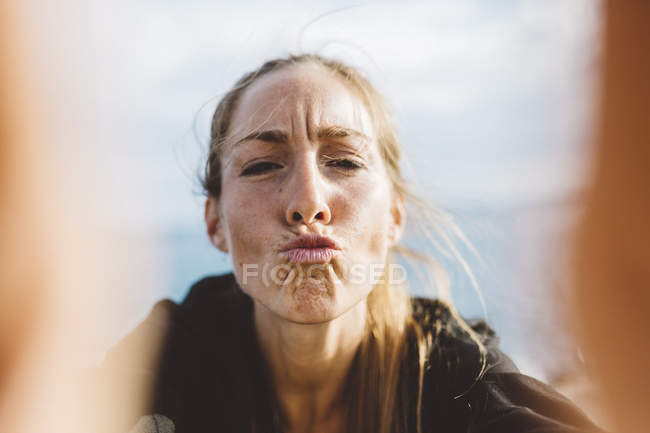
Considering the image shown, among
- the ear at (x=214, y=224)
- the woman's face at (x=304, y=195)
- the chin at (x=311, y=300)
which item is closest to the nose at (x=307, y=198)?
the woman's face at (x=304, y=195)

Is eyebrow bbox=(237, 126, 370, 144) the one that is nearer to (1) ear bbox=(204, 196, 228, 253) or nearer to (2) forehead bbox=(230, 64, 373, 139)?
(2) forehead bbox=(230, 64, 373, 139)

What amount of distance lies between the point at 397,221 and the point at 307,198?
0.71 m

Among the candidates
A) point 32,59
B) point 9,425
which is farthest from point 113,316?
point 32,59

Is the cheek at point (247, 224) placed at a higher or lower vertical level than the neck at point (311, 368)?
higher

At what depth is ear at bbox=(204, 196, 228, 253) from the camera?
2291 millimetres

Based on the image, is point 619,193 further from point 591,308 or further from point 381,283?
point 381,283

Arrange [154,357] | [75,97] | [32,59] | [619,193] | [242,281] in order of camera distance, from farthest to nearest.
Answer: [154,357] < [242,281] < [75,97] < [32,59] < [619,193]

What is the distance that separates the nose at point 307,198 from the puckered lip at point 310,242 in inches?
2.0

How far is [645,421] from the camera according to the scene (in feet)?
2.07

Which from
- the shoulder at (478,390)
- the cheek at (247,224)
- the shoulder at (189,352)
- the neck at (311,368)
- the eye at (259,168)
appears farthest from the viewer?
the neck at (311,368)

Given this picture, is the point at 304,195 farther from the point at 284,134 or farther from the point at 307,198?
the point at 284,134

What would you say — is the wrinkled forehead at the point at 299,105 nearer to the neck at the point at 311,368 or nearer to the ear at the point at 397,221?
the ear at the point at 397,221

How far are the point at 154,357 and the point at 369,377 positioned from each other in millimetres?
923

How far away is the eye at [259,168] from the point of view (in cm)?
197
